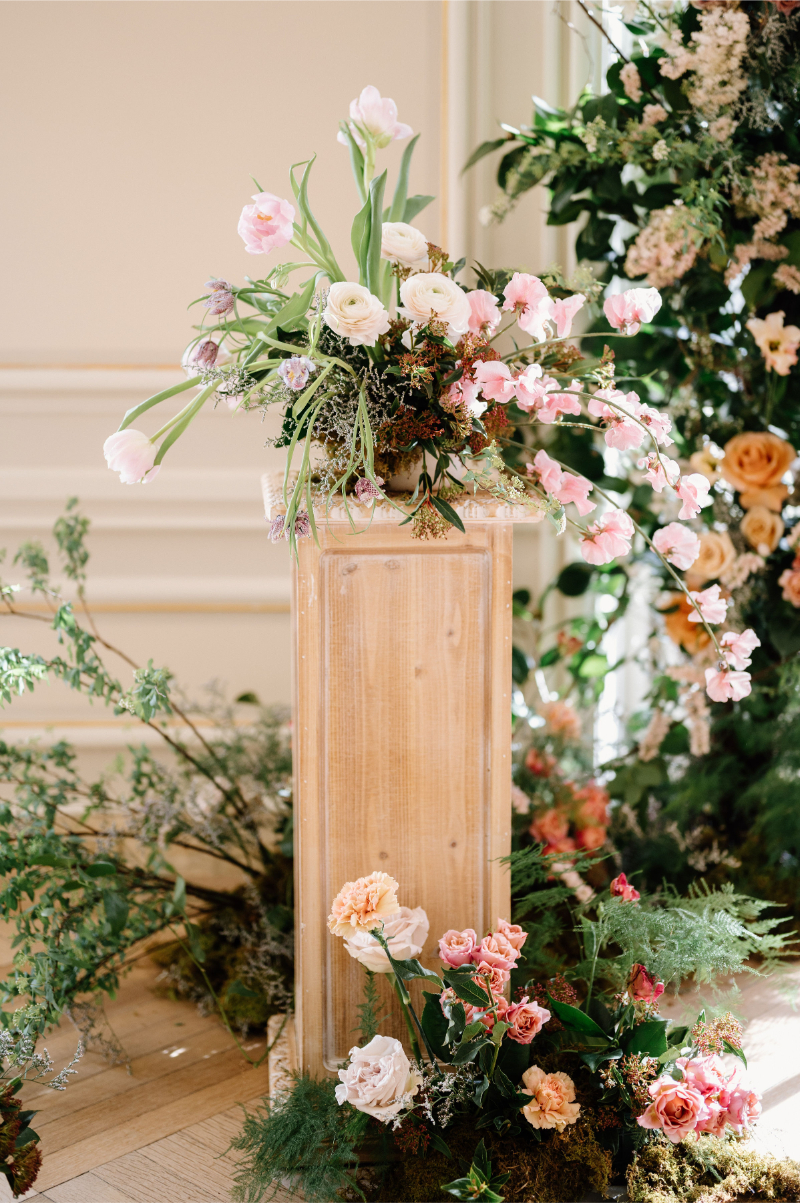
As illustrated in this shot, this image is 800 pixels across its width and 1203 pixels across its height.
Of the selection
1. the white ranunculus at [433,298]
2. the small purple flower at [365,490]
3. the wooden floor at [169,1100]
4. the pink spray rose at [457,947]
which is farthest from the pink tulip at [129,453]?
the wooden floor at [169,1100]

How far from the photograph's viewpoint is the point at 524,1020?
4.13 ft

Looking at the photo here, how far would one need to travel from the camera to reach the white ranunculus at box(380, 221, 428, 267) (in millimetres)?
1147

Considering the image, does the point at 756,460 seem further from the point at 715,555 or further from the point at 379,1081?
the point at 379,1081

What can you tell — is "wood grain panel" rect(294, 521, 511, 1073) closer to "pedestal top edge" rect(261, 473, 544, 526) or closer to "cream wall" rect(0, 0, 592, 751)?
"pedestal top edge" rect(261, 473, 544, 526)

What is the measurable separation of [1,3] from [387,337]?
1475 millimetres

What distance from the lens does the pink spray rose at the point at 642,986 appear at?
130cm

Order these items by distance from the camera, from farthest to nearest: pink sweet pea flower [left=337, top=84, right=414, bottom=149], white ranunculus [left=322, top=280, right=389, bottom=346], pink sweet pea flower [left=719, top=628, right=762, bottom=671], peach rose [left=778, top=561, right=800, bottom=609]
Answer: peach rose [left=778, top=561, right=800, bottom=609], pink sweet pea flower [left=719, top=628, right=762, bottom=671], pink sweet pea flower [left=337, top=84, right=414, bottom=149], white ranunculus [left=322, top=280, right=389, bottom=346]

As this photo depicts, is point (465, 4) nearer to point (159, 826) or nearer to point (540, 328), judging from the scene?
point (540, 328)

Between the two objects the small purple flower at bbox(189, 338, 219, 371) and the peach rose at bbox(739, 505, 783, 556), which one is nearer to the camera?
the small purple flower at bbox(189, 338, 219, 371)

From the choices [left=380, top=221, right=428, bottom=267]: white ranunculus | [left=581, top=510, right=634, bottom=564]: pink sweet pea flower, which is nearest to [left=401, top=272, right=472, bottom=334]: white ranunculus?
[left=380, top=221, right=428, bottom=267]: white ranunculus

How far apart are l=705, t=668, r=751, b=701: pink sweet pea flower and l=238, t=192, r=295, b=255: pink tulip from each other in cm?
78

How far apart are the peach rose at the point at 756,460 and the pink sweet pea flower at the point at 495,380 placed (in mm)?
882

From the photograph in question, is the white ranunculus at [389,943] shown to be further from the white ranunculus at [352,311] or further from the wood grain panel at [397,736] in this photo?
the white ranunculus at [352,311]

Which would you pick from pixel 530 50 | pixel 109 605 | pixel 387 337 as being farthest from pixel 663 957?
pixel 530 50
